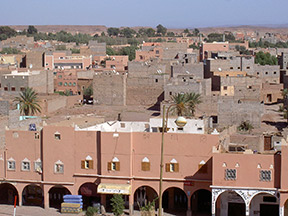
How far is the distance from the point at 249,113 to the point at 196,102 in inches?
143

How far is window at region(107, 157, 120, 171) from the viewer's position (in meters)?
24.4

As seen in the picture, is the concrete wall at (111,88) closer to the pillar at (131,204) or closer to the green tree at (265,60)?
the green tree at (265,60)

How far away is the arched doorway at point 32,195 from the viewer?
85.9 feet

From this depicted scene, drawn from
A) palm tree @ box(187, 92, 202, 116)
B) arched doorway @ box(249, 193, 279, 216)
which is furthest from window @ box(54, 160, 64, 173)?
palm tree @ box(187, 92, 202, 116)

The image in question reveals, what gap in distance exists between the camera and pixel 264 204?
23.4m

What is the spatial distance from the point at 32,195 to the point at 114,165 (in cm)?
390

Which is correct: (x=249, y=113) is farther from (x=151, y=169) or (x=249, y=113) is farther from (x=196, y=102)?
(x=151, y=169)

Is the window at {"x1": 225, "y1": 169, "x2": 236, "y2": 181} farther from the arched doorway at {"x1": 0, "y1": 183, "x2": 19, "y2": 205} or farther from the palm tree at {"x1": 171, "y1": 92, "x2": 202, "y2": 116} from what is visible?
the palm tree at {"x1": 171, "y1": 92, "x2": 202, "y2": 116}

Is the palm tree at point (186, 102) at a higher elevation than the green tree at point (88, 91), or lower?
lower

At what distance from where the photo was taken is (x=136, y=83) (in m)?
47.6

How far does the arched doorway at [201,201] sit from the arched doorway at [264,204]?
1.96 m

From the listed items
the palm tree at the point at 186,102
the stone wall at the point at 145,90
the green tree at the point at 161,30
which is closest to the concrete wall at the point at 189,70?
the stone wall at the point at 145,90

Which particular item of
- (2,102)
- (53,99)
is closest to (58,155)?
(2,102)

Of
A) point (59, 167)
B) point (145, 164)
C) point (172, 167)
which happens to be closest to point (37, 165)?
point (59, 167)
